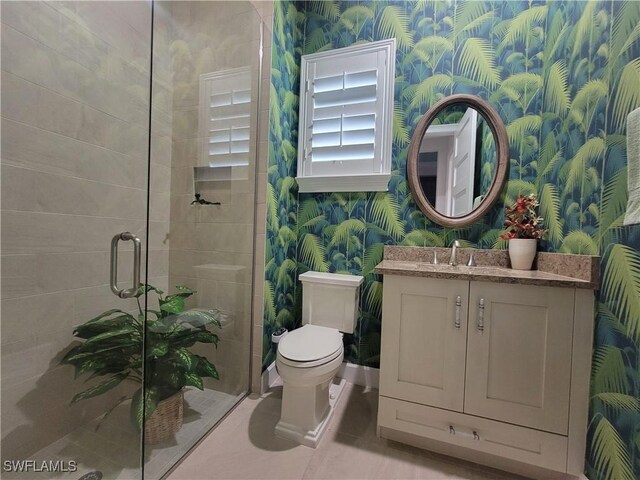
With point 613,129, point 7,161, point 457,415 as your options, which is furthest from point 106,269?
point 613,129

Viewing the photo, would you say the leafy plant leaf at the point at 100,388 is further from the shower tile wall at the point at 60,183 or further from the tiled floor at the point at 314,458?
the tiled floor at the point at 314,458

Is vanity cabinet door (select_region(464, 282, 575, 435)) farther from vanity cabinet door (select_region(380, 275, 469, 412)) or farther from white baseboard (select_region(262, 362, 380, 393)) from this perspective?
white baseboard (select_region(262, 362, 380, 393))

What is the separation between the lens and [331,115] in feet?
6.43

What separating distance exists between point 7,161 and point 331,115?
5.59ft

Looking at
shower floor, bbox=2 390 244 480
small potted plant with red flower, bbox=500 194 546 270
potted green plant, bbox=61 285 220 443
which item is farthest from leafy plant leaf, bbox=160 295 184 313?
small potted plant with red flower, bbox=500 194 546 270

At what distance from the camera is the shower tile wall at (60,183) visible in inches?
41.3

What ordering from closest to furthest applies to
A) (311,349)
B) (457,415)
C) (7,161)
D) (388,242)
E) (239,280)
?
(7,161), (457,415), (311,349), (239,280), (388,242)

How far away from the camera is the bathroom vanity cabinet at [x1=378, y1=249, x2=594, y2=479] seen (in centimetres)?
115

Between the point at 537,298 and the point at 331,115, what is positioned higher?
the point at 331,115

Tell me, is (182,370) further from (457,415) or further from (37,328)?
(457,415)

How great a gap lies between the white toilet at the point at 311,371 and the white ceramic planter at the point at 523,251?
0.92 meters

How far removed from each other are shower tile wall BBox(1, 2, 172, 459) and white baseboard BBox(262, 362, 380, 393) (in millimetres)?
938

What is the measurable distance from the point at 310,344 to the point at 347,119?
5.03 ft

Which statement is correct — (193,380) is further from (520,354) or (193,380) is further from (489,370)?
(520,354)
